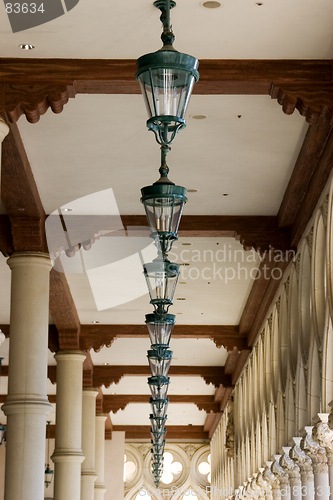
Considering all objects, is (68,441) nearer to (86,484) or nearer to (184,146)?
(86,484)

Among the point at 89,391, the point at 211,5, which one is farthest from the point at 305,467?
the point at 89,391

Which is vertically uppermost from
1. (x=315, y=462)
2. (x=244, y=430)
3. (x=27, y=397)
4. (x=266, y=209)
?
(x=266, y=209)

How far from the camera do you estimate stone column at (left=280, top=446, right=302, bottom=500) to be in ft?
46.6

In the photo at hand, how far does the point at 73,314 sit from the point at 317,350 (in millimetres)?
7939

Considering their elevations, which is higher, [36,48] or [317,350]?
[36,48]

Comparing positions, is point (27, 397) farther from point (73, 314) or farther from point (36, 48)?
point (73, 314)

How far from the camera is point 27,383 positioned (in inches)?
466

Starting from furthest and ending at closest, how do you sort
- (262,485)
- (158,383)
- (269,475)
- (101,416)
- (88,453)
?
1. (101,416)
2. (88,453)
3. (262,485)
4. (269,475)
5. (158,383)

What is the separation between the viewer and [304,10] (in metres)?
7.64

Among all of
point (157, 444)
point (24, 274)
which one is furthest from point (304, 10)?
point (157, 444)

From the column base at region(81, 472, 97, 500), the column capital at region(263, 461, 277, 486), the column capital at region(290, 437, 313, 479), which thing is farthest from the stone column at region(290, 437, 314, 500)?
the column base at region(81, 472, 97, 500)

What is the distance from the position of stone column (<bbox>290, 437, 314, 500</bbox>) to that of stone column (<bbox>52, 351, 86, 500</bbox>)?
20.4ft

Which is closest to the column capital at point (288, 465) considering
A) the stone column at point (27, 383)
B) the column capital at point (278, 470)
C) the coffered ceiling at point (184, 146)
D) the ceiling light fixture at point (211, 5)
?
the column capital at point (278, 470)

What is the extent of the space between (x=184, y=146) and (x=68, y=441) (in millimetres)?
9234
